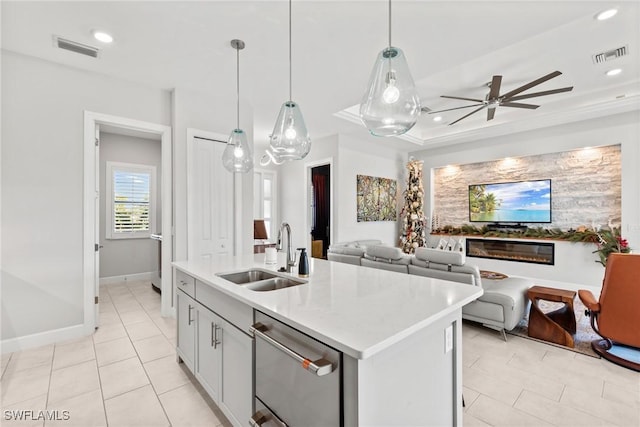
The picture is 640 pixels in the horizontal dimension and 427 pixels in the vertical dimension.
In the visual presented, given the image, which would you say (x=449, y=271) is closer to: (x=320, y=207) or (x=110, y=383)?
(x=110, y=383)

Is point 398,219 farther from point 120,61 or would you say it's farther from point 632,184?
point 120,61

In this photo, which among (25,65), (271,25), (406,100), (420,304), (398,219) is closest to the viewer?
(420,304)

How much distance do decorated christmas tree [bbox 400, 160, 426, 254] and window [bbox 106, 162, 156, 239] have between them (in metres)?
5.39

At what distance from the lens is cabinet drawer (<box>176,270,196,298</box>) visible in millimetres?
2172

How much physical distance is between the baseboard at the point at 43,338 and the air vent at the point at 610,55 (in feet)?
21.3

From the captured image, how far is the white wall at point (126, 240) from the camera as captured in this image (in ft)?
17.1

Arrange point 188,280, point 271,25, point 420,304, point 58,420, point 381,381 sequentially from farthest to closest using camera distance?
point 271,25, point 188,280, point 58,420, point 420,304, point 381,381

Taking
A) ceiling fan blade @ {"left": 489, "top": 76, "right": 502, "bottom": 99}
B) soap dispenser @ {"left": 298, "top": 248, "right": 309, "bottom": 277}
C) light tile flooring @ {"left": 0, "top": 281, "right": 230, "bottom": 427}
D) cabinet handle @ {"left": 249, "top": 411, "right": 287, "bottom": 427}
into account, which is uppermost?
ceiling fan blade @ {"left": 489, "top": 76, "right": 502, "bottom": 99}

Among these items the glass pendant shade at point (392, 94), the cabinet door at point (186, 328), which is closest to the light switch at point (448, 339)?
the glass pendant shade at point (392, 94)

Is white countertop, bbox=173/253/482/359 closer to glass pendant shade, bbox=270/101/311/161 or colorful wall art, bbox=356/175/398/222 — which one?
glass pendant shade, bbox=270/101/311/161

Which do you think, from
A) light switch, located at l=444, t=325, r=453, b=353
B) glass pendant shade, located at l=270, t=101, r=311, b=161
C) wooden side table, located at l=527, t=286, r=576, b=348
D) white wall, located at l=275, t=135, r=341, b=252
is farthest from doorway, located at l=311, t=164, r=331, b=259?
light switch, located at l=444, t=325, r=453, b=353

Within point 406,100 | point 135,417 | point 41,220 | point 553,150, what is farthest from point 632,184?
point 41,220

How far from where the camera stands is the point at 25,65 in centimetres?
288

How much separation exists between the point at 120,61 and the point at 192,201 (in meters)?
1.65
